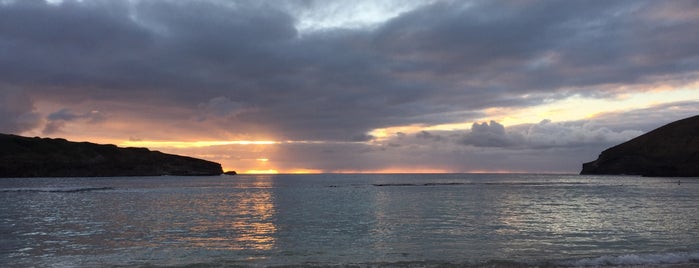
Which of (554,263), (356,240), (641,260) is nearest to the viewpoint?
(554,263)

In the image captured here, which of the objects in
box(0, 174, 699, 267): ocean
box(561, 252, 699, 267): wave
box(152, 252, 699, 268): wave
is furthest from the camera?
box(0, 174, 699, 267): ocean

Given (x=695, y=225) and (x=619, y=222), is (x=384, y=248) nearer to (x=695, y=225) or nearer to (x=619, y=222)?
(x=619, y=222)

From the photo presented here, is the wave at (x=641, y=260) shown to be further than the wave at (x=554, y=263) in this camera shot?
Yes

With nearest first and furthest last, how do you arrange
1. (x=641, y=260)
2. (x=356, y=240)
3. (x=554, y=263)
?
(x=554, y=263) → (x=641, y=260) → (x=356, y=240)

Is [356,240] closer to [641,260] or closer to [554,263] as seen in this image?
[554,263]

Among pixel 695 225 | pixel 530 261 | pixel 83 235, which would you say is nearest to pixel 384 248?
pixel 530 261

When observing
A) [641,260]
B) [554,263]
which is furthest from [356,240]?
[641,260]

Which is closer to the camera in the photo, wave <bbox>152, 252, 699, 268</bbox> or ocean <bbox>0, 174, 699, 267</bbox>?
wave <bbox>152, 252, 699, 268</bbox>

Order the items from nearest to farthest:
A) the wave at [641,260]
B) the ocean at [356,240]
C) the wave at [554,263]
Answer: the wave at [554,263]
the wave at [641,260]
the ocean at [356,240]

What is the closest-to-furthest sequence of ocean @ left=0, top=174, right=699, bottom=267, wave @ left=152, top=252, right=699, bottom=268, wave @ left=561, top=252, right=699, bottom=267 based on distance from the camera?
wave @ left=152, top=252, right=699, bottom=268, wave @ left=561, top=252, right=699, bottom=267, ocean @ left=0, top=174, right=699, bottom=267

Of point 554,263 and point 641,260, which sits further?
point 641,260

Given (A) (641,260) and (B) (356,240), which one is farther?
(B) (356,240)

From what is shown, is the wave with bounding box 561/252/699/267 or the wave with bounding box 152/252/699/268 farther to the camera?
the wave with bounding box 561/252/699/267

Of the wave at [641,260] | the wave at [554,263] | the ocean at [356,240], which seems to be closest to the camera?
the wave at [554,263]
